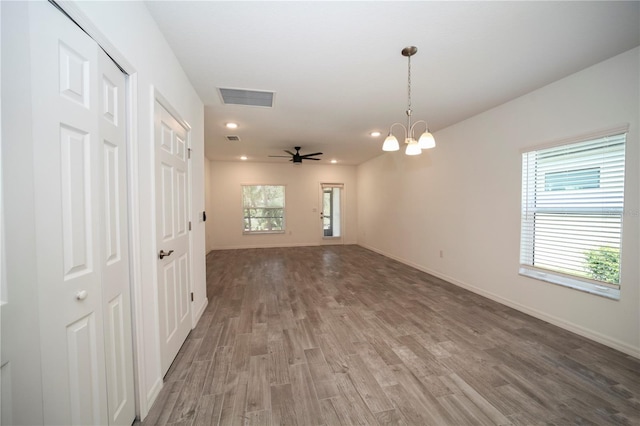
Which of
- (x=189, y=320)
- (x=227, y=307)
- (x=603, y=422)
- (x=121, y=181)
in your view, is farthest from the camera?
(x=227, y=307)

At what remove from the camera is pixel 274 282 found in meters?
4.18

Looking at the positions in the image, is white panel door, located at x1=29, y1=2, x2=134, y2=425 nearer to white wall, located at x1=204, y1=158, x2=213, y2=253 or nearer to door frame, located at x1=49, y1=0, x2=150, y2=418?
door frame, located at x1=49, y1=0, x2=150, y2=418

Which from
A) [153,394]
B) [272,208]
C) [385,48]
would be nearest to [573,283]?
[385,48]

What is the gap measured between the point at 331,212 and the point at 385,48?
21.0 ft

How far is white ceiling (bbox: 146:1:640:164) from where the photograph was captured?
167cm

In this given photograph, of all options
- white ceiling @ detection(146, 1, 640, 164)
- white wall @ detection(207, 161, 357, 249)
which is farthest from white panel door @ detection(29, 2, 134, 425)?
white wall @ detection(207, 161, 357, 249)

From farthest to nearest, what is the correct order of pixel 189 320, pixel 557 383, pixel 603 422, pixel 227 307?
1. pixel 227 307
2. pixel 189 320
3. pixel 557 383
4. pixel 603 422

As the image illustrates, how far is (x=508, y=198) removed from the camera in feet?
10.3

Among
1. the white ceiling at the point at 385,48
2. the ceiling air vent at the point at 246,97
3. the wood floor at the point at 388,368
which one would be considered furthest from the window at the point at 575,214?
the ceiling air vent at the point at 246,97

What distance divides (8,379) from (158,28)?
2.17m

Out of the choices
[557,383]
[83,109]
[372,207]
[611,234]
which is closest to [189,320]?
[83,109]

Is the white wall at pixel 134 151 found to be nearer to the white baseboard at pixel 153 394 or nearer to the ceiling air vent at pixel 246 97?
the white baseboard at pixel 153 394

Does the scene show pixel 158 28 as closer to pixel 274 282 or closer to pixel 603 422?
pixel 274 282

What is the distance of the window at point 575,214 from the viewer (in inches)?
88.8
